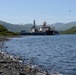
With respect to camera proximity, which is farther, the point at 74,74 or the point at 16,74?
the point at 74,74

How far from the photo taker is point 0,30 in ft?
579

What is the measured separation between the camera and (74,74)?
80.4ft

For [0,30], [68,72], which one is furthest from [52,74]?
[0,30]

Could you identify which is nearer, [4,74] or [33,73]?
[4,74]

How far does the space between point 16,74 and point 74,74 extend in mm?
7583

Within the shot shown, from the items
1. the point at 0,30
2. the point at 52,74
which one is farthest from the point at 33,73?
the point at 0,30

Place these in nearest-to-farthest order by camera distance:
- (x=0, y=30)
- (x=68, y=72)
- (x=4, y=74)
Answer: (x=4, y=74) → (x=68, y=72) → (x=0, y=30)

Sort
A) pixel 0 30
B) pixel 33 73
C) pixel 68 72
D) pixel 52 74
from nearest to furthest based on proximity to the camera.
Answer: pixel 33 73, pixel 52 74, pixel 68 72, pixel 0 30

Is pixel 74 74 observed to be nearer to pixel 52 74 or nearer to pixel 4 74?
pixel 52 74

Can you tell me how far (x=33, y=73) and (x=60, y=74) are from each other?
11.5ft

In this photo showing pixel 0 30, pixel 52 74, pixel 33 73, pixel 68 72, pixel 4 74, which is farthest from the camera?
pixel 0 30

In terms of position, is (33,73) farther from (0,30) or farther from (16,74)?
(0,30)

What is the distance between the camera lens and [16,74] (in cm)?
1839

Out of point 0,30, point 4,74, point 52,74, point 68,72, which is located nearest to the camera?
point 4,74
